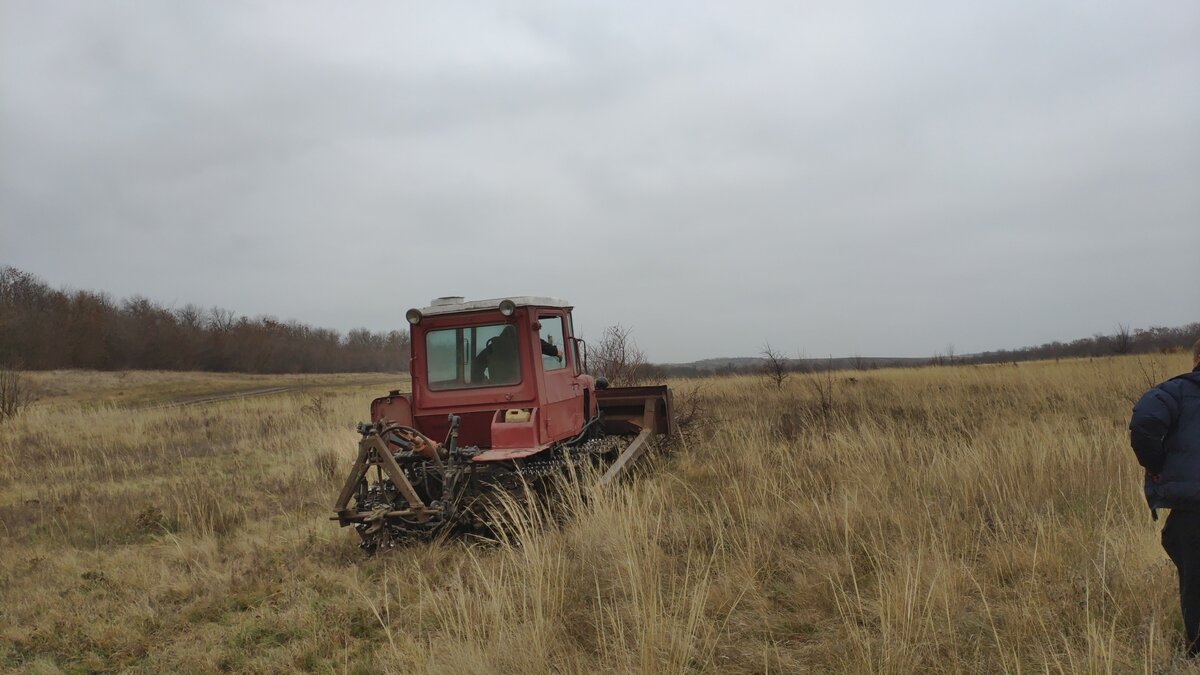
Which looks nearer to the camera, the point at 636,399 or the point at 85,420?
the point at 636,399

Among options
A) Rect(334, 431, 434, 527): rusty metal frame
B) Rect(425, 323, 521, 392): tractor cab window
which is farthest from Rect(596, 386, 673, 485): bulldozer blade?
Rect(334, 431, 434, 527): rusty metal frame

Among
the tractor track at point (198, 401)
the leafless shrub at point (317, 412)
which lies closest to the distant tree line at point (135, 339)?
the tractor track at point (198, 401)

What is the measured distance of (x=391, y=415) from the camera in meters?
6.94

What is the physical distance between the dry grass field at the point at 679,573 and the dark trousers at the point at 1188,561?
5.2 inches

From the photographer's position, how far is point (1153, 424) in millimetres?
3156

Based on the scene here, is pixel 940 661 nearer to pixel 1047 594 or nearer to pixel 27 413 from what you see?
pixel 1047 594

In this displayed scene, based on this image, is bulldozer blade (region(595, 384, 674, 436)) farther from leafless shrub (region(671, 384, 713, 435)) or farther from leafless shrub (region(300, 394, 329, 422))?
leafless shrub (region(300, 394, 329, 422))

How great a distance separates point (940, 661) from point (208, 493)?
848cm

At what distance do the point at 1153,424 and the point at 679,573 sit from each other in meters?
2.82

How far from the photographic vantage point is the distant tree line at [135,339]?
50781 millimetres

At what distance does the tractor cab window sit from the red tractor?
0.03 feet

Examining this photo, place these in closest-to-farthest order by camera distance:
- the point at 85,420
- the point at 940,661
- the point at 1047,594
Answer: the point at 940,661, the point at 1047,594, the point at 85,420

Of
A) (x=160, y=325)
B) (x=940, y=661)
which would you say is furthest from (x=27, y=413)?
(x=160, y=325)

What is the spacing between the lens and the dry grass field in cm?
348
